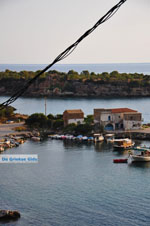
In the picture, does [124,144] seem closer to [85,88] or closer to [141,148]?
[141,148]

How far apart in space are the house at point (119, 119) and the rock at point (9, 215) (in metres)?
15.6

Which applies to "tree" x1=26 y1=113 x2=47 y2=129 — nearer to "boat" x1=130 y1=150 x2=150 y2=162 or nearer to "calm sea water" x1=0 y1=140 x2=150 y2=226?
"calm sea water" x1=0 y1=140 x2=150 y2=226

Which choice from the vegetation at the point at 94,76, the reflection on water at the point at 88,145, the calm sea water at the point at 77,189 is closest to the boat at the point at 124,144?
the reflection on water at the point at 88,145

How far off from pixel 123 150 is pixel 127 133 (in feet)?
10.9

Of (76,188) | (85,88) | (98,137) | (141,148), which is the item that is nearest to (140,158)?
(141,148)

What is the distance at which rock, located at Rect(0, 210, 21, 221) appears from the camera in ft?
36.1

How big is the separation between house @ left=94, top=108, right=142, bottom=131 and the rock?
51.3 feet

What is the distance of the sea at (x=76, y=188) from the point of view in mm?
11242

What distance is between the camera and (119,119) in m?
26.7

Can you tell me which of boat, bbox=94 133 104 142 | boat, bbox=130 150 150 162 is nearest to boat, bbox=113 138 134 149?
boat, bbox=94 133 104 142

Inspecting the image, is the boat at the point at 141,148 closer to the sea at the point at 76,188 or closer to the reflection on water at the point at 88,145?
the sea at the point at 76,188

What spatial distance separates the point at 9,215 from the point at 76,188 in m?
3.81

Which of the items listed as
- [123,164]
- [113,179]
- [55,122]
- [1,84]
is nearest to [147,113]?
[55,122]

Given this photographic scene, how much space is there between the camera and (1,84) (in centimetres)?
6681
